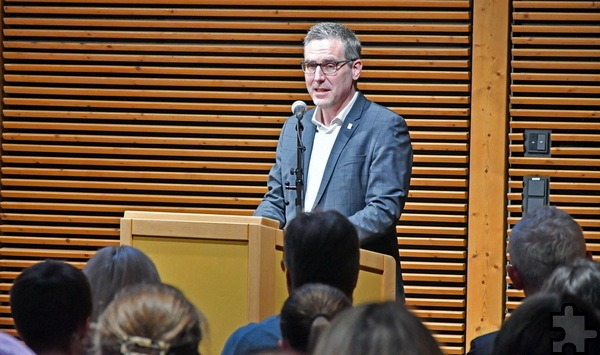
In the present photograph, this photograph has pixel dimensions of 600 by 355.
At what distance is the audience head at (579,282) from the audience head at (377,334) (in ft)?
3.41

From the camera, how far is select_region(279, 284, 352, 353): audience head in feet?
7.39

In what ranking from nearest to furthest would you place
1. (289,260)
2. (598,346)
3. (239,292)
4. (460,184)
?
(598,346) < (289,260) < (239,292) < (460,184)

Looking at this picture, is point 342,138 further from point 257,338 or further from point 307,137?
point 257,338

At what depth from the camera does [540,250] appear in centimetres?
327

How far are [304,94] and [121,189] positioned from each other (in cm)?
137

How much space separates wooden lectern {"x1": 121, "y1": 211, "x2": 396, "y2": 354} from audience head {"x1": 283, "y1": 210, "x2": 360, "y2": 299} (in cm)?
48

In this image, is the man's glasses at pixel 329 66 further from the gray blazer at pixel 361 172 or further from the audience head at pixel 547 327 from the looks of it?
the audience head at pixel 547 327

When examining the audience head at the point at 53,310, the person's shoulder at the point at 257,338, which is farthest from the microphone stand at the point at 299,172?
the audience head at the point at 53,310

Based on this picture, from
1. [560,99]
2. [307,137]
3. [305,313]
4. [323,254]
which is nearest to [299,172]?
[307,137]

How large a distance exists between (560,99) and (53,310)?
4592mm

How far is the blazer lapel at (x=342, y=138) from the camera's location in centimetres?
441

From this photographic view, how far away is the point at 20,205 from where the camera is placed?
6883mm

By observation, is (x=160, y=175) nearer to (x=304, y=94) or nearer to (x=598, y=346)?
(x=304, y=94)

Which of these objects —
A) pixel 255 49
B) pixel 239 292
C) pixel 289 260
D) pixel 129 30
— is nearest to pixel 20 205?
pixel 129 30
